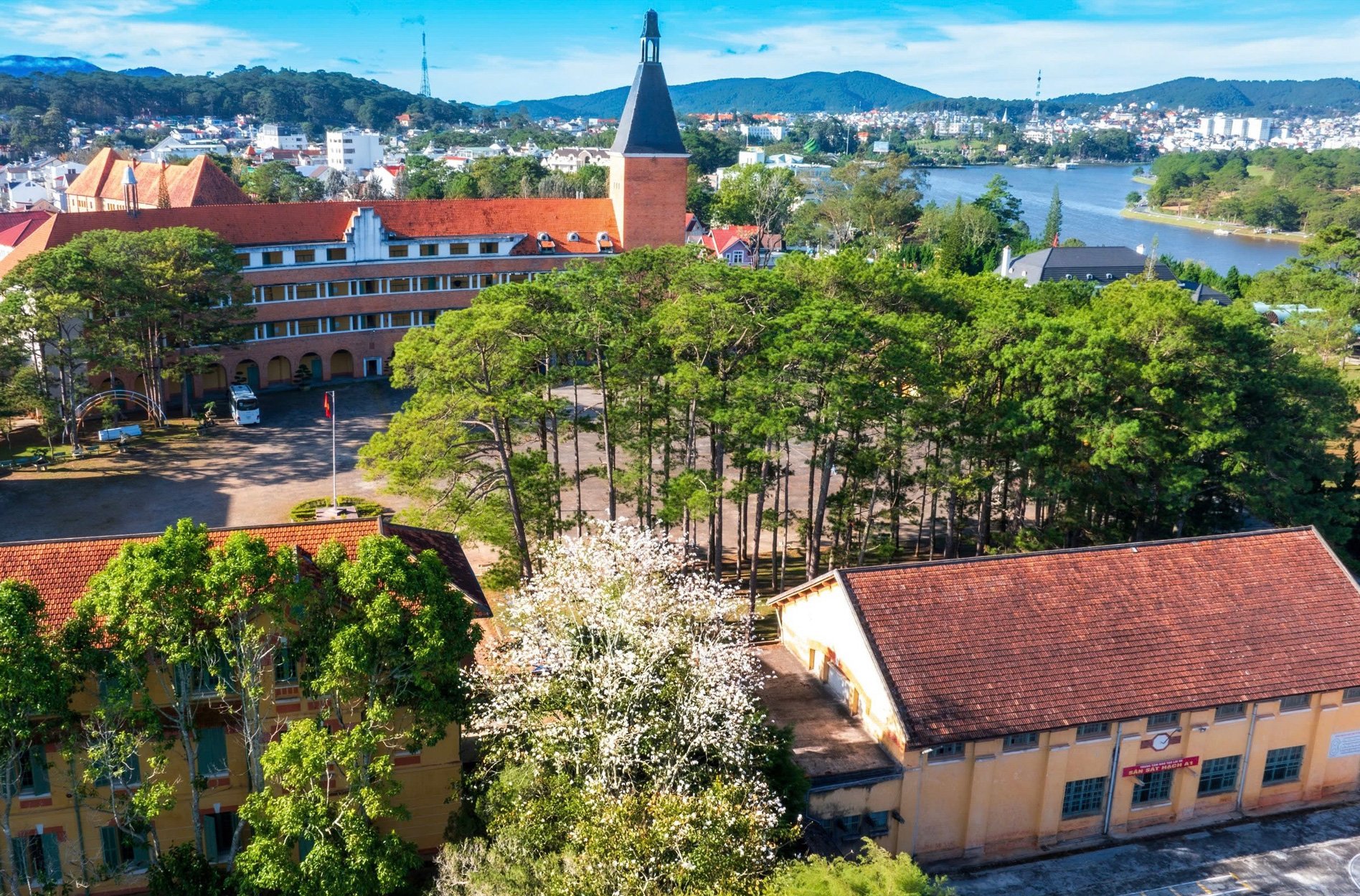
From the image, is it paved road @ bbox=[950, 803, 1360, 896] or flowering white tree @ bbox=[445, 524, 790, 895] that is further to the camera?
paved road @ bbox=[950, 803, 1360, 896]

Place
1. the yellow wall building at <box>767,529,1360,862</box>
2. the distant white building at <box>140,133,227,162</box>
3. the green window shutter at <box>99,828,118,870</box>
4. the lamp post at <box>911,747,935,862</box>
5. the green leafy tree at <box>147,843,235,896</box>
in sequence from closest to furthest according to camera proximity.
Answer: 1. the green leafy tree at <box>147,843,235,896</box>
2. the green window shutter at <box>99,828,118,870</box>
3. the lamp post at <box>911,747,935,862</box>
4. the yellow wall building at <box>767,529,1360,862</box>
5. the distant white building at <box>140,133,227,162</box>

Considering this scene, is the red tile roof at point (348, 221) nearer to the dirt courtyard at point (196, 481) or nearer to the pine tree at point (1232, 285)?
the dirt courtyard at point (196, 481)

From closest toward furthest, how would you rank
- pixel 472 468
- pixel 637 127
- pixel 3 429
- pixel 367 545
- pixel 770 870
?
1. pixel 770 870
2. pixel 367 545
3. pixel 472 468
4. pixel 3 429
5. pixel 637 127

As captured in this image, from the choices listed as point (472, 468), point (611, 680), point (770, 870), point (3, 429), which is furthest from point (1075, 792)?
point (3, 429)

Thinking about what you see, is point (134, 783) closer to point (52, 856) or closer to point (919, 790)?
point (52, 856)

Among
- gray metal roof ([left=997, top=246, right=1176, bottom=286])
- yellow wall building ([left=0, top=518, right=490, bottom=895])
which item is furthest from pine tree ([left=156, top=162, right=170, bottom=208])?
gray metal roof ([left=997, top=246, right=1176, bottom=286])

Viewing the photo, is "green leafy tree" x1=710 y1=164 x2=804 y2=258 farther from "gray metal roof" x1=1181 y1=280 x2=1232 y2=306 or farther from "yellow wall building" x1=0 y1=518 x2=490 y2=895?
"yellow wall building" x1=0 y1=518 x2=490 y2=895

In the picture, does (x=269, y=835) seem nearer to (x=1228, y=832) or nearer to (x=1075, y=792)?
(x=1075, y=792)

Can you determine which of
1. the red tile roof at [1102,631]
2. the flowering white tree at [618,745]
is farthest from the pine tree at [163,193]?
the red tile roof at [1102,631]
